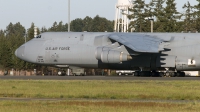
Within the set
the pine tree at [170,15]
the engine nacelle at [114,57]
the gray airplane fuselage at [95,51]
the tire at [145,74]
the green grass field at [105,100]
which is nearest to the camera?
the green grass field at [105,100]

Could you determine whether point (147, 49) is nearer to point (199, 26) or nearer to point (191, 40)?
point (191, 40)

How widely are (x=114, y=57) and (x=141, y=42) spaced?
2913 mm

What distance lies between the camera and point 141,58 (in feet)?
148

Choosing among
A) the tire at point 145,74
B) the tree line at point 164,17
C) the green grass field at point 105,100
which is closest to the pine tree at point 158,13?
the tree line at point 164,17

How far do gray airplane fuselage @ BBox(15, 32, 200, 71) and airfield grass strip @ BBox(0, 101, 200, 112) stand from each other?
23709 mm

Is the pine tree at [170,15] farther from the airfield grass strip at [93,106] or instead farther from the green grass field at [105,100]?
the airfield grass strip at [93,106]

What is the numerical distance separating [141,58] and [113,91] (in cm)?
1951

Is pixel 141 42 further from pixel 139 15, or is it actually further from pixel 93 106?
pixel 139 15

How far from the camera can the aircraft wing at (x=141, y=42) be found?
42.2 meters

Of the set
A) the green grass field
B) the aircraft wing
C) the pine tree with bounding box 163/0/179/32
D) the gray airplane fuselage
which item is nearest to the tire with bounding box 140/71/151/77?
the gray airplane fuselage

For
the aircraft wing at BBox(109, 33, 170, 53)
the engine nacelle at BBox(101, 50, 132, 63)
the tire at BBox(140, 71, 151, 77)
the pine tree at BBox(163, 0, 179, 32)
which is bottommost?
the tire at BBox(140, 71, 151, 77)

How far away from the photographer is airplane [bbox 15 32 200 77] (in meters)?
43.5

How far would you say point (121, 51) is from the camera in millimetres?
43812

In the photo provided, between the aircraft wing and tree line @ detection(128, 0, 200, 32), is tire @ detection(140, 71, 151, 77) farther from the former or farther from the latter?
tree line @ detection(128, 0, 200, 32)
